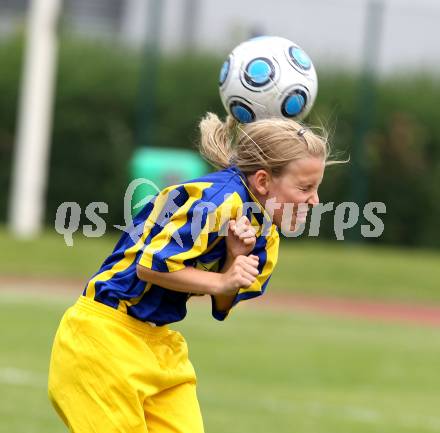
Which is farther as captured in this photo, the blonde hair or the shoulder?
the blonde hair

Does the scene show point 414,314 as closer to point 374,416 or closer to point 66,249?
point 66,249

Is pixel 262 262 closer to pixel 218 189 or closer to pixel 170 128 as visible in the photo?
pixel 218 189

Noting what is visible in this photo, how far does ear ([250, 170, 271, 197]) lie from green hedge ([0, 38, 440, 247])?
1412cm

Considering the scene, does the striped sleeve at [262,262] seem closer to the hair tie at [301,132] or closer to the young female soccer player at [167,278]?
the young female soccer player at [167,278]

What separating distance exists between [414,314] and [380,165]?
4591 millimetres

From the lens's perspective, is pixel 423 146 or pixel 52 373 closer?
pixel 52 373

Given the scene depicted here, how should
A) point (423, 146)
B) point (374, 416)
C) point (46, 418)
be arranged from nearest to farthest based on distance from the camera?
point (46, 418) → point (374, 416) → point (423, 146)

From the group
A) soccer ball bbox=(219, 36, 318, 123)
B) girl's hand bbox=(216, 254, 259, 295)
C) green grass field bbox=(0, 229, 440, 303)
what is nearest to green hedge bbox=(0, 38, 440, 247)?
green grass field bbox=(0, 229, 440, 303)

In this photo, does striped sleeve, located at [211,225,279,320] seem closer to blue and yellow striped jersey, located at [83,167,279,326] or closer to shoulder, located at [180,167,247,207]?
blue and yellow striped jersey, located at [83,167,279,326]

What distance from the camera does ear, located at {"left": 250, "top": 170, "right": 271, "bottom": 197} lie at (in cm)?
396

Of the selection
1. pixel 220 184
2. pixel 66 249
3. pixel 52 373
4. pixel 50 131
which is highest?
pixel 220 184

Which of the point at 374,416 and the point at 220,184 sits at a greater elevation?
the point at 220,184

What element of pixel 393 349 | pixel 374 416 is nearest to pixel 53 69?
pixel 393 349

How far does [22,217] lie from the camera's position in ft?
57.7
